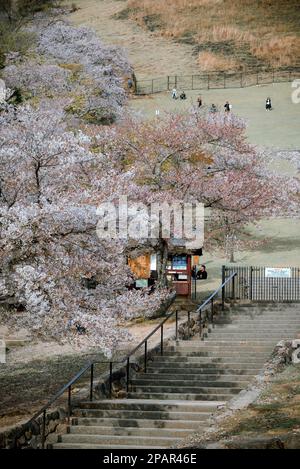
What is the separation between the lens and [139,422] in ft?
62.4

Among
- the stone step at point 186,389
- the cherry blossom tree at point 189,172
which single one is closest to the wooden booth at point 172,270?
the cherry blossom tree at point 189,172

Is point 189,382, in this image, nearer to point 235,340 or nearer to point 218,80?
point 235,340

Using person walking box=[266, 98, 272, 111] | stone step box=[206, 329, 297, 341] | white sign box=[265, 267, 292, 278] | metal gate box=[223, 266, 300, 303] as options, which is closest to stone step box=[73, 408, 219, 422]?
stone step box=[206, 329, 297, 341]

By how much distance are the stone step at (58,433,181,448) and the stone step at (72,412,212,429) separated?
670mm

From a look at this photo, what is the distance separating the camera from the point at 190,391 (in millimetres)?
21719

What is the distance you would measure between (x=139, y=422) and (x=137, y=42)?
251 ft

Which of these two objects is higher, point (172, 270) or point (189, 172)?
point (189, 172)

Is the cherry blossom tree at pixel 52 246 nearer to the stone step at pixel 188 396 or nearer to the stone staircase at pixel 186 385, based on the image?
the stone staircase at pixel 186 385

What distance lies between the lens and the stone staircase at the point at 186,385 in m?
18.4

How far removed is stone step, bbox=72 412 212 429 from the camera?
18.7 m
